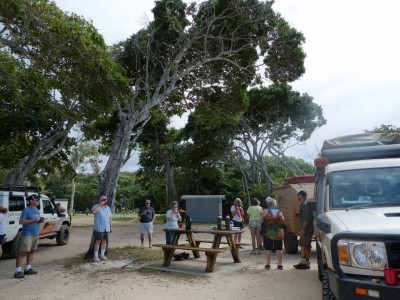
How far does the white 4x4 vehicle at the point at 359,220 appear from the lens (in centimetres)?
316

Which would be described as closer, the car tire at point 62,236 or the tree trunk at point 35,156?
the car tire at point 62,236

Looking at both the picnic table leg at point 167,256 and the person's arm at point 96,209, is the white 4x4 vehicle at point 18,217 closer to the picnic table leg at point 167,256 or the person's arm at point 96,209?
the person's arm at point 96,209

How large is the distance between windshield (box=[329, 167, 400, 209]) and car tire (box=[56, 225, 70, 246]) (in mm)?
12250

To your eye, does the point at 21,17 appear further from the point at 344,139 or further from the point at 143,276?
the point at 344,139

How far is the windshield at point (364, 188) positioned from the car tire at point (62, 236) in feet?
40.2

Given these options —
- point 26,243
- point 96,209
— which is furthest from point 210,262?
point 26,243

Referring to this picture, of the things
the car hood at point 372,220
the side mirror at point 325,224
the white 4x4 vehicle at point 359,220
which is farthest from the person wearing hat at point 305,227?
the car hood at point 372,220

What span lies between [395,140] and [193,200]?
62.7ft

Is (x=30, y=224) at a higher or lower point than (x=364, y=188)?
lower

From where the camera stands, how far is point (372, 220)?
3.54 metres

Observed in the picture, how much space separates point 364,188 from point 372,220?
121cm

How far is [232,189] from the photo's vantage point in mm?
36000

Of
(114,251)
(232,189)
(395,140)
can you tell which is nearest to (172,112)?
(114,251)

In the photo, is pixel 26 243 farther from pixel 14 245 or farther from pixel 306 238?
pixel 306 238
